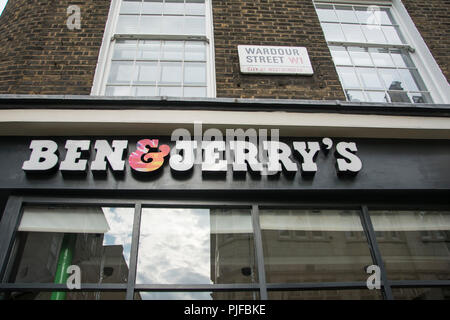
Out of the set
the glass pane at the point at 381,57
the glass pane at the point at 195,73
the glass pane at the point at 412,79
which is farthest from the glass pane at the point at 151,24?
the glass pane at the point at 412,79

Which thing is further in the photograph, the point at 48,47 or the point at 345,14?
the point at 345,14

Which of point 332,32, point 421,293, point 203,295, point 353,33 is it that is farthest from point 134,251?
point 353,33

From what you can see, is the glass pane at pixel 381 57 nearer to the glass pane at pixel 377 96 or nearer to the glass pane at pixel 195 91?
the glass pane at pixel 377 96

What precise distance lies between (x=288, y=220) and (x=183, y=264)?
1408 mm

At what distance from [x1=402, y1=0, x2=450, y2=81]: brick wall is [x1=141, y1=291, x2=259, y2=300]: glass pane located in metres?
4.85

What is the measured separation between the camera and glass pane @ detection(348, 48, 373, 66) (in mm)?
5539

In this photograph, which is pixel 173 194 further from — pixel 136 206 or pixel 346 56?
pixel 346 56

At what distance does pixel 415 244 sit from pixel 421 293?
62cm

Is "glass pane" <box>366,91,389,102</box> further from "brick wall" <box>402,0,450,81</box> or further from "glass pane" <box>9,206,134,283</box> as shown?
"glass pane" <box>9,206,134,283</box>

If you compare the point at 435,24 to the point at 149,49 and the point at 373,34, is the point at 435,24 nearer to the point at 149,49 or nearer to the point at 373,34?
the point at 373,34

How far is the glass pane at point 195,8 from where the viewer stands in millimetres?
5816

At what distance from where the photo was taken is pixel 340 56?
5.56 metres
